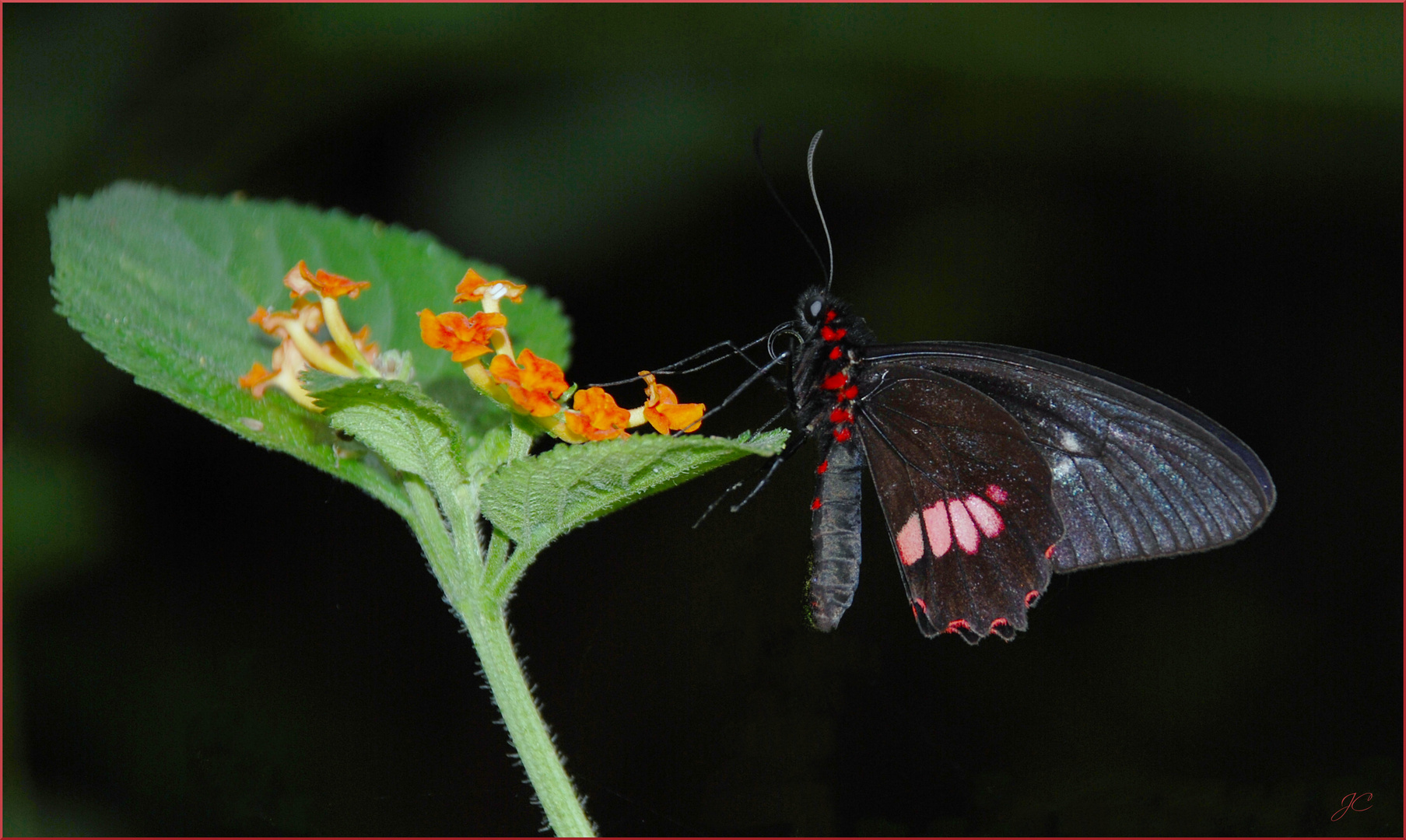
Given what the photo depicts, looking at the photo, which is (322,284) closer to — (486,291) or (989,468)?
(486,291)

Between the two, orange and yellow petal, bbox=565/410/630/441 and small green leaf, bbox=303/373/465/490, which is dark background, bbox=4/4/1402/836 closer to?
orange and yellow petal, bbox=565/410/630/441

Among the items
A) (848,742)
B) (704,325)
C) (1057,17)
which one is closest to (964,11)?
(1057,17)

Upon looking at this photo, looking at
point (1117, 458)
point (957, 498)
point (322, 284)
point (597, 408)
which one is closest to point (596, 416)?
point (597, 408)

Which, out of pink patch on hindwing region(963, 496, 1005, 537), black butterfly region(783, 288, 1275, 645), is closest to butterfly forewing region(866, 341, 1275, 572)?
black butterfly region(783, 288, 1275, 645)

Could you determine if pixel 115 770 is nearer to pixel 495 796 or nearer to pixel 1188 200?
pixel 495 796

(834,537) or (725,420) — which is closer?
(834,537)
